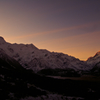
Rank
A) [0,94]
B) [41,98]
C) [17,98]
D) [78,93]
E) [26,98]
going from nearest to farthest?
[0,94]
[17,98]
[26,98]
[41,98]
[78,93]

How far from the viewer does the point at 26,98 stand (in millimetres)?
21750

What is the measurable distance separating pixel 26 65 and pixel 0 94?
184 metres

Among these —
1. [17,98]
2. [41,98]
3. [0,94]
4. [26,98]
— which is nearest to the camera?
[0,94]

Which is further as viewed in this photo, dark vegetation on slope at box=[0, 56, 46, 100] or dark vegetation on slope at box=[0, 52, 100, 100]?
dark vegetation on slope at box=[0, 52, 100, 100]

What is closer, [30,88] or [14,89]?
[14,89]

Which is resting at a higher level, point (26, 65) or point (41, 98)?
point (26, 65)

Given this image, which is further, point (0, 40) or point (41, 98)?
point (0, 40)

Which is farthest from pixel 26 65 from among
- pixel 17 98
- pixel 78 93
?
pixel 17 98

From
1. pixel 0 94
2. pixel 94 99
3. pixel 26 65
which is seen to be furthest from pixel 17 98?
pixel 26 65

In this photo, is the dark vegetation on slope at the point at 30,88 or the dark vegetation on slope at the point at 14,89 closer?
the dark vegetation on slope at the point at 14,89

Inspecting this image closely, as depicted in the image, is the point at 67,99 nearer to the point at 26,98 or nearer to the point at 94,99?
the point at 94,99

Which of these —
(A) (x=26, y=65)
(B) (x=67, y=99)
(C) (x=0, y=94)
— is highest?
(A) (x=26, y=65)

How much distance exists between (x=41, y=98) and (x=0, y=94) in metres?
8.66

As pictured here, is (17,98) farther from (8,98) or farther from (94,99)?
(94,99)
